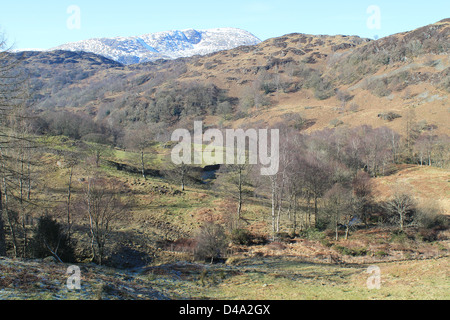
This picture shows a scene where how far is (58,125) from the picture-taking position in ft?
258

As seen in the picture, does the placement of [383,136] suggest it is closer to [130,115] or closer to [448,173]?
[448,173]

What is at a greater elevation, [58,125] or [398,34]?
[398,34]

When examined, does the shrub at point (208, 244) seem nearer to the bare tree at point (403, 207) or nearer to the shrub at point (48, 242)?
the shrub at point (48, 242)

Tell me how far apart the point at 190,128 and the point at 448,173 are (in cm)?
12015

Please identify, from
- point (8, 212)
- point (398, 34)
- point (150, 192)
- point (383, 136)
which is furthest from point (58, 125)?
point (398, 34)

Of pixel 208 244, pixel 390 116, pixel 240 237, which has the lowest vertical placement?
pixel 240 237

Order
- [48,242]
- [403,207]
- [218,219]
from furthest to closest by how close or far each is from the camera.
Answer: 1. [218,219]
2. [403,207]
3. [48,242]

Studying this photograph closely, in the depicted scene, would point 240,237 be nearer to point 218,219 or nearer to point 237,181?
point 218,219

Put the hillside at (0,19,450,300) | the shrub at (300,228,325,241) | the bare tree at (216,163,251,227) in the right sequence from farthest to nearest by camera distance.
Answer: the bare tree at (216,163,251,227)
the shrub at (300,228,325,241)
the hillside at (0,19,450,300)

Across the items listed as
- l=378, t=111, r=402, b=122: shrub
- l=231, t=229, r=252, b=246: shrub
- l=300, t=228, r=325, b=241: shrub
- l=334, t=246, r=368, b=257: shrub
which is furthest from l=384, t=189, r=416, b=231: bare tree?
l=378, t=111, r=402, b=122: shrub

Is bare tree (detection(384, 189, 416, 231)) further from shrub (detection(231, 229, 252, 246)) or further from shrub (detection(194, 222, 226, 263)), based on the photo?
shrub (detection(194, 222, 226, 263))

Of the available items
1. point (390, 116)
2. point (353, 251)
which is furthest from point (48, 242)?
point (390, 116)

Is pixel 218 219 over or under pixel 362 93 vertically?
under
